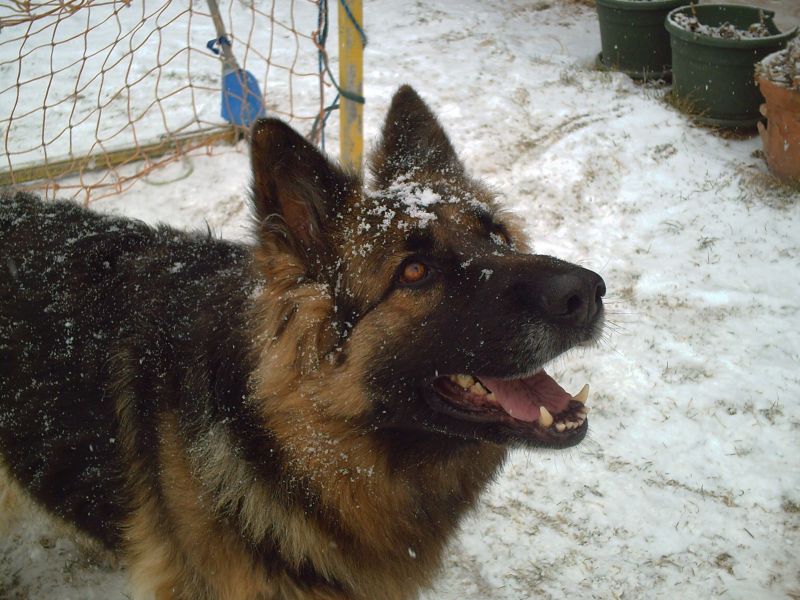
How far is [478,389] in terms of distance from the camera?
2145mm

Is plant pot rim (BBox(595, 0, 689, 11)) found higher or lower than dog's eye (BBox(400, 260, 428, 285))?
higher

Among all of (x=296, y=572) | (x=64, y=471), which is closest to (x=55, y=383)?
(x=64, y=471)

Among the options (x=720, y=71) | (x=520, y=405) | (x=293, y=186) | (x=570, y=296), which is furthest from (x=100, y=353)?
(x=720, y=71)

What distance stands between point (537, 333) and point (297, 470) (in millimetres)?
979

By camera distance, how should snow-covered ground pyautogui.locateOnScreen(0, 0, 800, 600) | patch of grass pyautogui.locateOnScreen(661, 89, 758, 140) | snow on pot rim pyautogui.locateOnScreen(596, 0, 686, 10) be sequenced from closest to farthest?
snow-covered ground pyautogui.locateOnScreen(0, 0, 800, 600) < patch of grass pyautogui.locateOnScreen(661, 89, 758, 140) < snow on pot rim pyautogui.locateOnScreen(596, 0, 686, 10)

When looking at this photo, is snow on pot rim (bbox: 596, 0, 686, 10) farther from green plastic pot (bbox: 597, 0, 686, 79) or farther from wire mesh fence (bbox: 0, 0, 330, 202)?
wire mesh fence (bbox: 0, 0, 330, 202)

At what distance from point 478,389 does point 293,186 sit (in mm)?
984

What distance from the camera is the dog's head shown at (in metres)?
1.97

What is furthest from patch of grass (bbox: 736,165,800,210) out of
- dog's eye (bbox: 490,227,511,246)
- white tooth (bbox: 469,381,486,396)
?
white tooth (bbox: 469,381,486,396)

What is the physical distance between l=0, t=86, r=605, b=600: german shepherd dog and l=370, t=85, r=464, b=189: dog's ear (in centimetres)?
5

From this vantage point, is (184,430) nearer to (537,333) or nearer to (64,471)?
(64,471)

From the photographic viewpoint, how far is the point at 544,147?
598 centimetres

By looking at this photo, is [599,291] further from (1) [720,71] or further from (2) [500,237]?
(1) [720,71]

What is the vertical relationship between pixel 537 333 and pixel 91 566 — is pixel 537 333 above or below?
above
